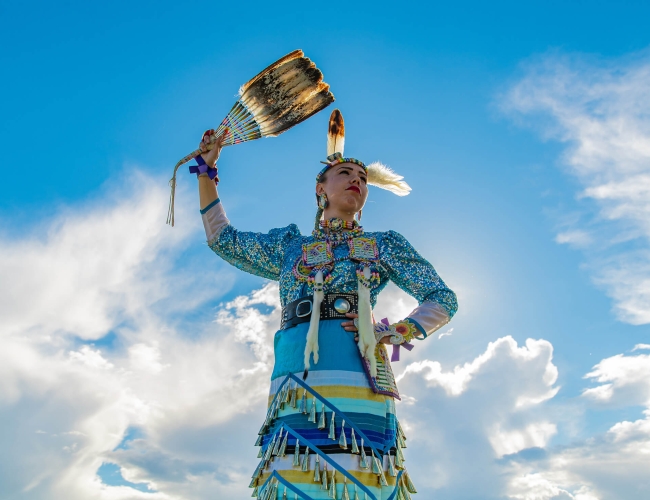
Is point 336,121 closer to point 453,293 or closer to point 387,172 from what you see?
point 387,172

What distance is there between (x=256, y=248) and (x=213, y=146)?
3.32 feet

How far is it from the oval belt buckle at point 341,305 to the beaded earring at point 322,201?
41.5 inches

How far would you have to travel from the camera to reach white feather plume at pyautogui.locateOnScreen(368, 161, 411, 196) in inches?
232

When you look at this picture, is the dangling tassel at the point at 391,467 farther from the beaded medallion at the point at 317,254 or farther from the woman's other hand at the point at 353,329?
the beaded medallion at the point at 317,254

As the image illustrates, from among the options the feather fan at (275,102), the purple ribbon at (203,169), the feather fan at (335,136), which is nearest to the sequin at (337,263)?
the purple ribbon at (203,169)

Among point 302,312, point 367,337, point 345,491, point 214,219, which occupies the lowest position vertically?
point 345,491

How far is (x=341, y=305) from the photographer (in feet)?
14.5

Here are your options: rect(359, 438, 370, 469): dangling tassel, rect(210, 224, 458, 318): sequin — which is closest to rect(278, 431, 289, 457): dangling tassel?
rect(359, 438, 370, 469): dangling tassel

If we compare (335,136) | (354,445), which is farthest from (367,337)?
(335,136)

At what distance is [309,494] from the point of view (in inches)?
150

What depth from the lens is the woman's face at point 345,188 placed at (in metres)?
5.09

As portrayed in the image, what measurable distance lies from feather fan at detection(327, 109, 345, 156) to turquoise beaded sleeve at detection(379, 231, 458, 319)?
3.54ft

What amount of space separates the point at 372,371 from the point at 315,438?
0.59 m

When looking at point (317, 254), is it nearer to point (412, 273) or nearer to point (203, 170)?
point (412, 273)
